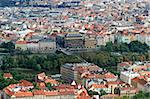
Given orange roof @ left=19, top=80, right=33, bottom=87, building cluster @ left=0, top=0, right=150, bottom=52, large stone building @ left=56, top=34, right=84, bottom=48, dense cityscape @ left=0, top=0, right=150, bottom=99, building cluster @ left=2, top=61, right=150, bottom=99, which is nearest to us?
building cluster @ left=2, top=61, right=150, bottom=99

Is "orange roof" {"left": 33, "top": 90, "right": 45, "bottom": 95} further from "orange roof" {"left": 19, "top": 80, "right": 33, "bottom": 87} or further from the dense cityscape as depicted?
"orange roof" {"left": 19, "top": 80, "right": 33, "bottom": 87}

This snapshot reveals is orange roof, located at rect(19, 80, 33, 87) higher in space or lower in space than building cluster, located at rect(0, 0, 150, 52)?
higher

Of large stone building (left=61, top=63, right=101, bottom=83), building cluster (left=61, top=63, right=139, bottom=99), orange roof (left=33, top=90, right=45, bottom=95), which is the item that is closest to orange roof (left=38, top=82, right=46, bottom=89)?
orange roof (left=33, top=90, right=45, bottom=95)

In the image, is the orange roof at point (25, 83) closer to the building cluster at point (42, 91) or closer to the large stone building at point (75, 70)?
the building cluster at point (42, 91)

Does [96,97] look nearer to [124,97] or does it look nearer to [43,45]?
[124,97]

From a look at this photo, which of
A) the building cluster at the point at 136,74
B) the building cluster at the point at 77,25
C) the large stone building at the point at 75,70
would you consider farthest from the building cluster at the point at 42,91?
the building cluster at the point at 77,25

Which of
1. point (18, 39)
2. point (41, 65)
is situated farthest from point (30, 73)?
point (18, 39)

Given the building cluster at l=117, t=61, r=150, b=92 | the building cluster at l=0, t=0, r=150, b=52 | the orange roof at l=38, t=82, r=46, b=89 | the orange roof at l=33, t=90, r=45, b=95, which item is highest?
the orange roof at l=33, t=90, r=45, b=95
